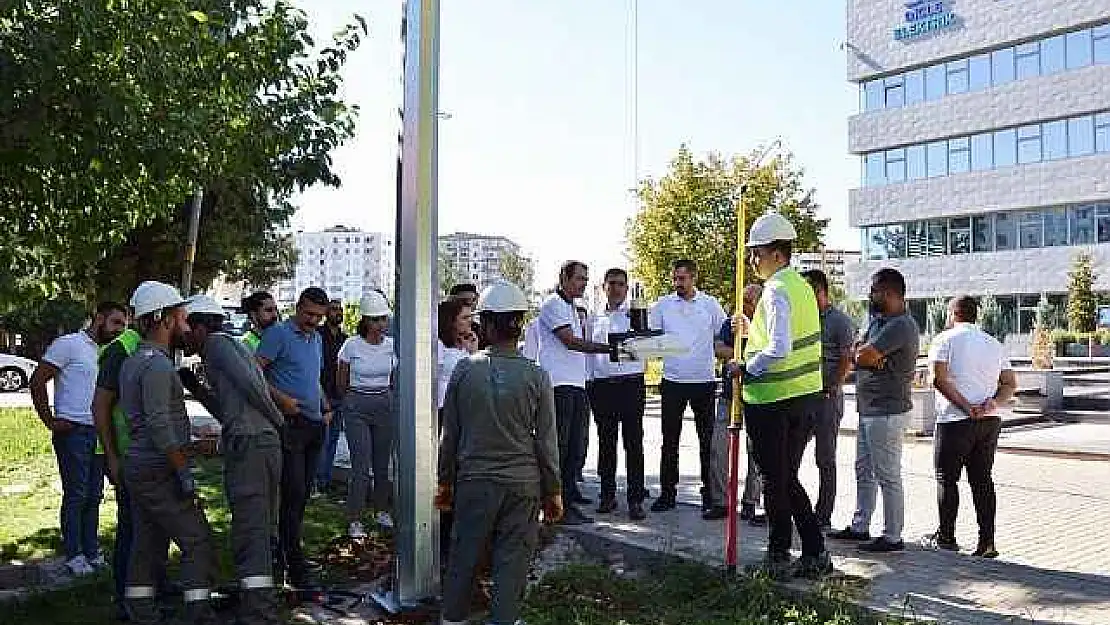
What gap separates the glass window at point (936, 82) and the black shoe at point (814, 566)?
4731 cm

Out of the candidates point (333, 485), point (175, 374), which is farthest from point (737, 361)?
point (333, 485)

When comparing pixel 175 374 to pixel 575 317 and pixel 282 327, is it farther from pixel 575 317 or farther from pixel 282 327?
pixel 575 317

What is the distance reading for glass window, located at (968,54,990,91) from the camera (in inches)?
1896

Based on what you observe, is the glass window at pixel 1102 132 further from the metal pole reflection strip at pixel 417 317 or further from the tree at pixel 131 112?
the metal pole reflection strip at pixel 417 317

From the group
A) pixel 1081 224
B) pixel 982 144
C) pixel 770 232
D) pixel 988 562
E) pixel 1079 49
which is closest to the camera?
pixel 770 232

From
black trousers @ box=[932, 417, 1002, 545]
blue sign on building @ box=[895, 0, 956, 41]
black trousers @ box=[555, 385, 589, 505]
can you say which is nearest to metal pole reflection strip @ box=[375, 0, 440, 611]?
black trousers @ box=[555, 385, 589, 505]

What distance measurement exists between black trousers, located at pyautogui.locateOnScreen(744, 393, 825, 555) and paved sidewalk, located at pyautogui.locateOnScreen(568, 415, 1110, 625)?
470 millimetres

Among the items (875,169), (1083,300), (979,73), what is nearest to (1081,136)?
(979,73)

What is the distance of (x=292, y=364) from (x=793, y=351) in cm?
332

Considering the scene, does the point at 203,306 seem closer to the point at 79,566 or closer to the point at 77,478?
the point at 77,478

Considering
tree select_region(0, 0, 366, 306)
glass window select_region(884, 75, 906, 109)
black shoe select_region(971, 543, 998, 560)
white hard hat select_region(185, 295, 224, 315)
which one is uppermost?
glass window select_region(884, 75, 906, 109)

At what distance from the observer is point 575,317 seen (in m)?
8.80

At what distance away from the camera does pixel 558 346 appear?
880 centimetres

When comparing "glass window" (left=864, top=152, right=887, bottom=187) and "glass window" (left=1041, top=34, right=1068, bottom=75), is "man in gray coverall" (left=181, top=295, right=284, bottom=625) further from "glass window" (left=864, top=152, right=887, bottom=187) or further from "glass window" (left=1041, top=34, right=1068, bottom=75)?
"glass window" (left=864, top=152, right=887, bottom=187)
